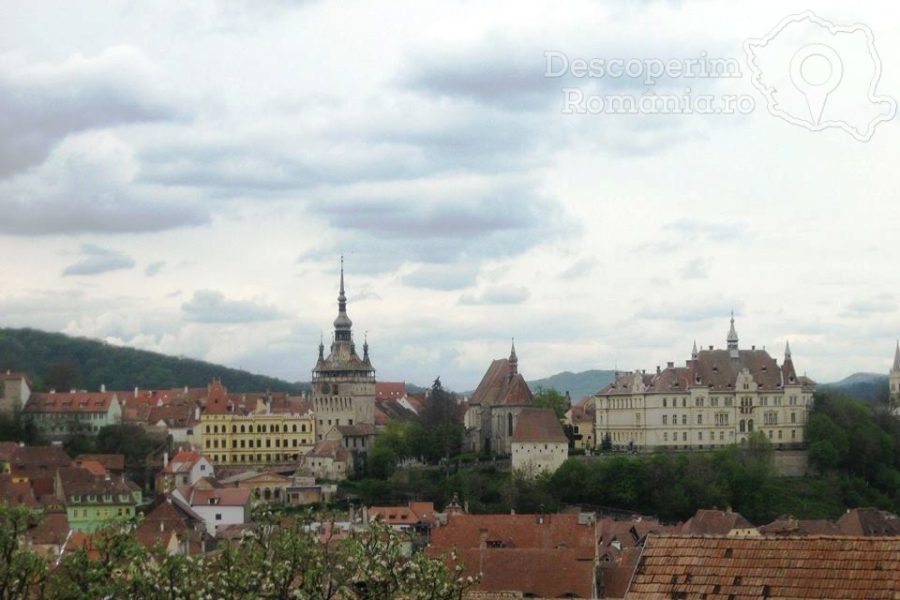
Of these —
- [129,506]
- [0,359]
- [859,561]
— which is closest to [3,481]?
[129,506]

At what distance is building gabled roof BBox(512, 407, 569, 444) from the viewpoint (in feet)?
389

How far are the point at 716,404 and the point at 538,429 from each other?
1362 cm

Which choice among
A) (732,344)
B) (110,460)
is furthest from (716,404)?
(110,460)

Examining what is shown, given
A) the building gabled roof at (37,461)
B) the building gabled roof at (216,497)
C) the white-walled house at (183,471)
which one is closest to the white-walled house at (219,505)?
the building gabled roof at (216,497)

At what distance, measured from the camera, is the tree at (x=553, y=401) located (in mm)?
135375

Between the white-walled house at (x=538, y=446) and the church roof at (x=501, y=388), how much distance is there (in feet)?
29.3

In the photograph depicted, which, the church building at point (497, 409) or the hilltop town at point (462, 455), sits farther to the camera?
the church building at point (497, 409)

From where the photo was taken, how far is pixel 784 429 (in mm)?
124062

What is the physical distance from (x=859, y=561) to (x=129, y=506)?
8497cm

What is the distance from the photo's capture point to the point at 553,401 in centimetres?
13800

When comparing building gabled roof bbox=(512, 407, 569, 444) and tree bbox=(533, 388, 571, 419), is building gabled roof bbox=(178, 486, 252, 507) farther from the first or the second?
tree bbox=(533, 388, 571, 419)

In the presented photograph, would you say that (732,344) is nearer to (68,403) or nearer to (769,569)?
(68,403)

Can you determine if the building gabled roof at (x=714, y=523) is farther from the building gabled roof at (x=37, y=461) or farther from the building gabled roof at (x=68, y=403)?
the building gabled roof at (x=68, y=403)

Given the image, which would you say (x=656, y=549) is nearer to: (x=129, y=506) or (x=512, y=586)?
(x=512, y=586)
